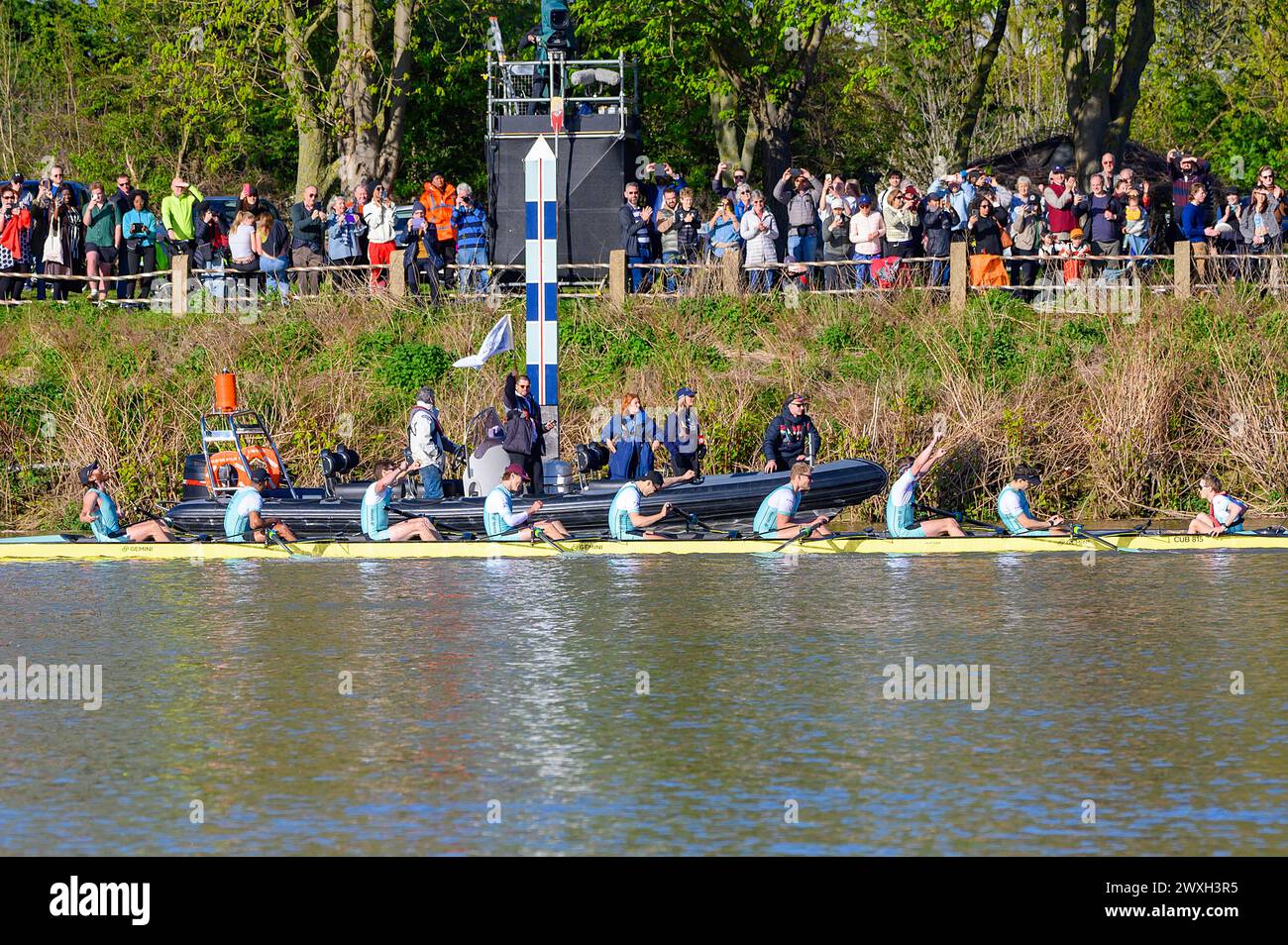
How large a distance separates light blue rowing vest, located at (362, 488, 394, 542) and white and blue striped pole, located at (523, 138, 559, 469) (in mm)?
2941

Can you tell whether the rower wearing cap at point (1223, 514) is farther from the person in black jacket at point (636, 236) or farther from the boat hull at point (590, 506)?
the person in black jacket at point (636, 236)

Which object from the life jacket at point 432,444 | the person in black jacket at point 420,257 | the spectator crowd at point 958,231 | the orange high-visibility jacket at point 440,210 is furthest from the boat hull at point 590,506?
the orange high-visibility jacket at point 440,210

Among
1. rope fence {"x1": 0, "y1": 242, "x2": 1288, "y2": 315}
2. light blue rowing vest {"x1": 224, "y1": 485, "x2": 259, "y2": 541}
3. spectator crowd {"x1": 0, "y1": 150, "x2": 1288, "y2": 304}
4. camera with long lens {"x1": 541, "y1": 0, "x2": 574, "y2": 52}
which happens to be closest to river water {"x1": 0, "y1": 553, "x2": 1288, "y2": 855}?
light blue rowing vest {"x1": 224, "y1": 485, "x2": 259, "y2": 541}

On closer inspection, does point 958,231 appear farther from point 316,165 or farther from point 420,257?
point 316,165

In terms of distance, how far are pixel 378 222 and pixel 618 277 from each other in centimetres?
343

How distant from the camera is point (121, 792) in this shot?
1176 centimetres

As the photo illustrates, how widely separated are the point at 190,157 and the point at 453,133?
6.25 meters

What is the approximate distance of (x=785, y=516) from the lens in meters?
20.6

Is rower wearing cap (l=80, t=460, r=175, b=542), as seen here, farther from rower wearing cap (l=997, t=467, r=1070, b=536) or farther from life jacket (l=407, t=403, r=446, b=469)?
rower wearing cap (l=997, t=467, r=1070, b=536)

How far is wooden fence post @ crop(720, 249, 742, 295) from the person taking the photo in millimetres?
26375

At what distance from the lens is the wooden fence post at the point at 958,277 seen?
1006 inches

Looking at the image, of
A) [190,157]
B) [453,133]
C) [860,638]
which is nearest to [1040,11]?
[453,133]
